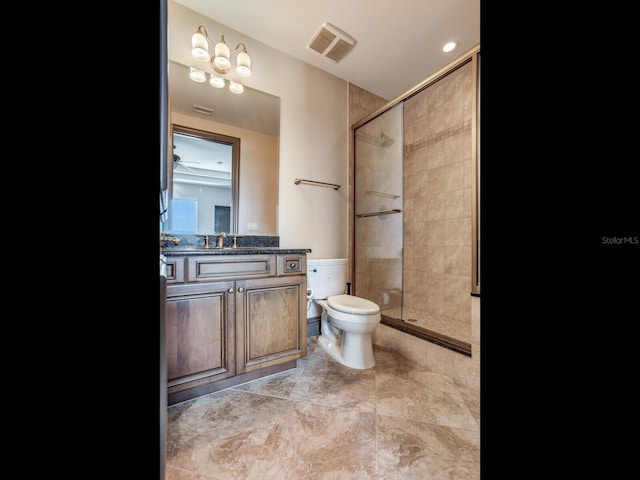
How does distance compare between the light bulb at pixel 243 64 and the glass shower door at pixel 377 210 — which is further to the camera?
the glass shower door at pixel 377 210

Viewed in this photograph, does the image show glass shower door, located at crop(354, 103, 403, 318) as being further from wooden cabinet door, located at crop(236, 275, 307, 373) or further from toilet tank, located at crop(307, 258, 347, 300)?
wooden cabinet door, located at crop(236, 275, 307, 373)

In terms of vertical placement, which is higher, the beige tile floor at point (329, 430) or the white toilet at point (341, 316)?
the white toilet at point (341, 316)

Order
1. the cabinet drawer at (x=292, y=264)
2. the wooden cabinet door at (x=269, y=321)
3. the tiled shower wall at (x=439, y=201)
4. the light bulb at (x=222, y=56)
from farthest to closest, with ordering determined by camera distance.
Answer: the tiled shower wall at (x=439, y=201) → the light bulb at (x=222, y=56) → the cabinet drawer at (x=292, y=264) → the wooden cabinet door at (x=269, y=321)

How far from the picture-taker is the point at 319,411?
4.07 ft

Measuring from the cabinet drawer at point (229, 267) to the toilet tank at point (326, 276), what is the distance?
61 centimetres

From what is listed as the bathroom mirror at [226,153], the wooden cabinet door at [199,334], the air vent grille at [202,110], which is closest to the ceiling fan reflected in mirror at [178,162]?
the bathroom mirror at [226,153]

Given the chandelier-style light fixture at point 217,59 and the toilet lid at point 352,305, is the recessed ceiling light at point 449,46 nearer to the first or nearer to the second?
the chandelier-style light fixture at point 217,59

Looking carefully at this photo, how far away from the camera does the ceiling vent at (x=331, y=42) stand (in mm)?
1827

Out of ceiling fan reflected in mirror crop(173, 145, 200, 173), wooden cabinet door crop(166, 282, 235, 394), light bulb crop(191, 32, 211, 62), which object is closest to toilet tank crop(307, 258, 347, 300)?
wooden cabinet door crop(166, 282, 235, 394)

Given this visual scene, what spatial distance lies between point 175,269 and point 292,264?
27.0 inches

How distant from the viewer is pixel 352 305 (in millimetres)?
1750
